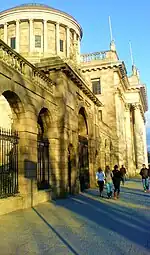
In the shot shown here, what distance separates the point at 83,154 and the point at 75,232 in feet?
41.8

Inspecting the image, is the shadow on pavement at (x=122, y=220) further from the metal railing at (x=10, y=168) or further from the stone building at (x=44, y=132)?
the stone building at (x=44, y=132)

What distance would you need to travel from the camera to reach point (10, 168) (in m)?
10.9

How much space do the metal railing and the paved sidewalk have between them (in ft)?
3.47

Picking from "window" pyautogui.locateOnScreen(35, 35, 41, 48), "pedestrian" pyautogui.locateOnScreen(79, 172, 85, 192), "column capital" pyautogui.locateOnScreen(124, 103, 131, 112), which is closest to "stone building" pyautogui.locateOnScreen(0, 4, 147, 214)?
"pedestrian" pyautogui.locateOnScreen(79, 172, 85, 192)

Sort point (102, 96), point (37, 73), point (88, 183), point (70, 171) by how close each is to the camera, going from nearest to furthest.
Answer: point (37, 73) < point (70, 171) < point (88, 183) < point (102, 96)

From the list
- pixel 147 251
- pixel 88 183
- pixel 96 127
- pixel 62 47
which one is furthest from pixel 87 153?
pixel 62 47

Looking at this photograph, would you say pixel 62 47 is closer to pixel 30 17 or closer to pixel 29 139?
pixel 30 17

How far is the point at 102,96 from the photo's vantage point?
36.6 meters

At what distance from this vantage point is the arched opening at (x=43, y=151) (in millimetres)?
13327

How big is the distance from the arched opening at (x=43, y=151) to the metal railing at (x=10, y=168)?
214cm

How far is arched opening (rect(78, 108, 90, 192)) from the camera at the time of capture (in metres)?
18.6

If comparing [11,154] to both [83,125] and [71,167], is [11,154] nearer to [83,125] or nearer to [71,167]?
[71,167]

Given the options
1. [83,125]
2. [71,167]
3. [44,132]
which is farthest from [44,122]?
[83,125]

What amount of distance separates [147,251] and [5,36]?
4834 cm
